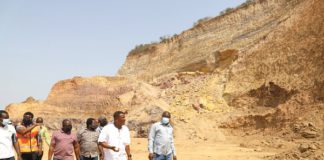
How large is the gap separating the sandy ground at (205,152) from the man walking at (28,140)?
7.28 metres

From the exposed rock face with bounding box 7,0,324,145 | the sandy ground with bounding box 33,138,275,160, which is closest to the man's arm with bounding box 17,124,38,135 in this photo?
the sandy ground with bounding box 33,138,275,160

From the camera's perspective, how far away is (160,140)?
7883 mm

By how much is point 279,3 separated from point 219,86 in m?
9.07

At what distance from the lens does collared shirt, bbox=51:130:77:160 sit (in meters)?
7.24

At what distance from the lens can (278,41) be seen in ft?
78.6

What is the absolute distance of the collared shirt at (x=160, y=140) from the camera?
7875 millimetres

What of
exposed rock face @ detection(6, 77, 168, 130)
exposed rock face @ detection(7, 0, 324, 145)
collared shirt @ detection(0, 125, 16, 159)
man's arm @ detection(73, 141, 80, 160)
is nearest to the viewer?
collared shirt @ detection(0, 125, 16, 159)

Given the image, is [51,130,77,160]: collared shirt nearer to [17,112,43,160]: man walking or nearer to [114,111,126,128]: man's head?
[17,112,43,160]: man walking

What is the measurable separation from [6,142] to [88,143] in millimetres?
1384

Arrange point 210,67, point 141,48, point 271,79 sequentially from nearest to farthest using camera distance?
point 271,79, point 210,67, point 141,48

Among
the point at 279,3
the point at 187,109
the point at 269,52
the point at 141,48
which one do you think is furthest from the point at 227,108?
the point at 141,48

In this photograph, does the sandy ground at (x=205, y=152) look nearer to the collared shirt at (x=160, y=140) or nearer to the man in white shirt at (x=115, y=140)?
the collared shirt at (x=160, y=140)

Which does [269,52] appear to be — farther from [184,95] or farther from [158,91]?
[158,91]

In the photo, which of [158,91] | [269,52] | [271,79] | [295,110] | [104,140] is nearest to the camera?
[104,140]
